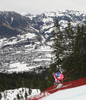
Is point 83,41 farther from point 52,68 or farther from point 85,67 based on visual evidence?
point 52,68

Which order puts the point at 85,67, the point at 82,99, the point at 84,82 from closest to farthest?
the point at 82,99 → the point at 84,82 → the point at 85,67

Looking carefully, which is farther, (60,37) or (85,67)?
(60,37)

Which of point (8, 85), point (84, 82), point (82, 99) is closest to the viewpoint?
point (82, 99)

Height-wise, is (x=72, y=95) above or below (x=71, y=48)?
above

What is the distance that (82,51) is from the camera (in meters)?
26.6

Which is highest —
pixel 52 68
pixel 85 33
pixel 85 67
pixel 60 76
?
pixel 85 33

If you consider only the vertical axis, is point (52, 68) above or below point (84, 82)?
below

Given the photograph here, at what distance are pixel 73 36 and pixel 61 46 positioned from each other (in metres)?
3.38

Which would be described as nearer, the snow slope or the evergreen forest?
the snow slope

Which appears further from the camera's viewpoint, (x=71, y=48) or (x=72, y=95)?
(x=71, y=48)

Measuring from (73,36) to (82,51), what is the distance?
4.41m

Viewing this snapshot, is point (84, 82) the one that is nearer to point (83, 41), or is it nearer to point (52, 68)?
point (83, 41)

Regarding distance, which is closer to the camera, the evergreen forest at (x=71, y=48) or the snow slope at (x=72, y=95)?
the snow slope at (x=72, y=95)

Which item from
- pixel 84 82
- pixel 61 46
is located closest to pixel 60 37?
pixel 61 46
